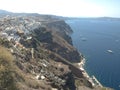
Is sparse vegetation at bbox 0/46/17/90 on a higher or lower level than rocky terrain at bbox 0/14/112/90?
higher

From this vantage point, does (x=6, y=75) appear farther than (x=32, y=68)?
No

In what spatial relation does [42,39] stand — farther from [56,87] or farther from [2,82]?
[2,82]

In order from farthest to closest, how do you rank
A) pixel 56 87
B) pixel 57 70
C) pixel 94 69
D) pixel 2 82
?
pixel 94 69, pixel 57 70, pixel 56 87, pixel 2 82

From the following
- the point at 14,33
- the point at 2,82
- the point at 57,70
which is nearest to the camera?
the point at 2,82

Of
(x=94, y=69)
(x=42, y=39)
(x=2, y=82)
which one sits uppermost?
(x=2, y=82)

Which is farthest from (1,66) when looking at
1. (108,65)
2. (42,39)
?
(108,65)

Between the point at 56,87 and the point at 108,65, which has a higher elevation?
the point at 56,87

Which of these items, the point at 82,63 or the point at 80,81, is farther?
the point at 82,63

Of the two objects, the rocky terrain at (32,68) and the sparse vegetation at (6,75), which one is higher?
the sparse vegetation at (6,75)

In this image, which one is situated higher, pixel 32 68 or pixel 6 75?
pixel 6 75

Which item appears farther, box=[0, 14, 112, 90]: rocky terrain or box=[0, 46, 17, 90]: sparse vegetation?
box=[0, 14, 112, 90]: rocky terrain

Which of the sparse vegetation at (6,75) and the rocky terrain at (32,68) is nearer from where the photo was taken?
the sparse vegetation at (6,75)
